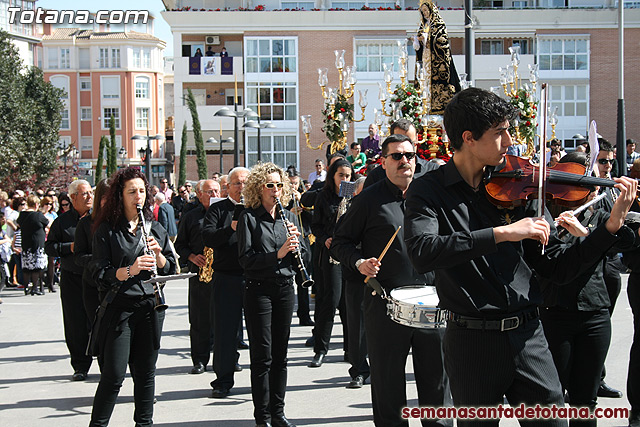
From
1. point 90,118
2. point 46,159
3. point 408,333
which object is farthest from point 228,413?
point 90,118

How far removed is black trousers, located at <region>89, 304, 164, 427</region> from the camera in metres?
6.07

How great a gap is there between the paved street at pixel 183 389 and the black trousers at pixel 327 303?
11.9 inches

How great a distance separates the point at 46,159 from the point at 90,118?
4152 centimetres

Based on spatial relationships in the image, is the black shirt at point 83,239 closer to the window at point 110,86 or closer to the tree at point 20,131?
the tree at point 20,131

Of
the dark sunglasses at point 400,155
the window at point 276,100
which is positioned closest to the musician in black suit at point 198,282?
the dark sunglasses at point 400,155

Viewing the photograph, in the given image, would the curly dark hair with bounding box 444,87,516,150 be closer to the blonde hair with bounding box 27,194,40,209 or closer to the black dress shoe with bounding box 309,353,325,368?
the black dress shoe with bounding box 309,353,325,368

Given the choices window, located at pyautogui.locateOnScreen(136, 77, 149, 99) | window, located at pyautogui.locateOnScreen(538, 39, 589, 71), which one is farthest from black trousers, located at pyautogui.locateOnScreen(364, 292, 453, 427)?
window, located at pyautogui.locateOnScreen(136, 77, 149, 99)

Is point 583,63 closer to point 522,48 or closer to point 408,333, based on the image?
point 522,48

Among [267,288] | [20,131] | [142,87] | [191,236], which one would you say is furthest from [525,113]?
[142,87]

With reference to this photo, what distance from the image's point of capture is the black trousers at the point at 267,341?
688 centimetres

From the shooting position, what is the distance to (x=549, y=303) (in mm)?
5789

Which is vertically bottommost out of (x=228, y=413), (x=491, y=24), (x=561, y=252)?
(x=228, y=413)

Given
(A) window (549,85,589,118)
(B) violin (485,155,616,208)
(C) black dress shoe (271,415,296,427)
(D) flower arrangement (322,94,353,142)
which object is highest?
(A) window (549,85,589,118)

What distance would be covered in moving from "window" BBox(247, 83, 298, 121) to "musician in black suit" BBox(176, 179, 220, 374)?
141 ft
